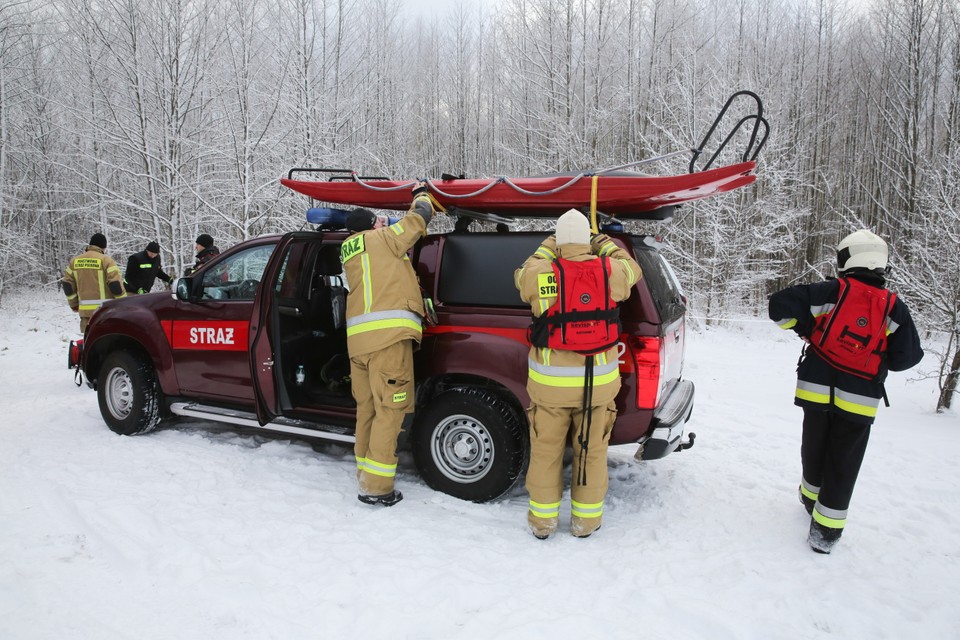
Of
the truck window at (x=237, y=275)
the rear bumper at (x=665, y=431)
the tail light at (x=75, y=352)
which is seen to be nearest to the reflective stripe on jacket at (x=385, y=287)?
the truck window at (x=237, y=275)

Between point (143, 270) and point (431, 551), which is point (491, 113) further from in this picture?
point (431, 551)

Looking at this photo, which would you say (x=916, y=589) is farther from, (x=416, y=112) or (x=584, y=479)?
(x=416, y=112)

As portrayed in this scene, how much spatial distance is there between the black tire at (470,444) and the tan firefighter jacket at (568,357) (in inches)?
17.0

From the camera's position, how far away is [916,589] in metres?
2.83

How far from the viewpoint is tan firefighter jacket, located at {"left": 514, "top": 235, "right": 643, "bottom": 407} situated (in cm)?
316

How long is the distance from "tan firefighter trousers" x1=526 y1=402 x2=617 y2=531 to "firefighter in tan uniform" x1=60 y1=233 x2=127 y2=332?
663 cm

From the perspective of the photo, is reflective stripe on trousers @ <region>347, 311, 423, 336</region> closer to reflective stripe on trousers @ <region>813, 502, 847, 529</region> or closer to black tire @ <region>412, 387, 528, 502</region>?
black tire @ <region>412, 387, 528, 502</region>

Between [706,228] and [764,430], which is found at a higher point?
[706,228]

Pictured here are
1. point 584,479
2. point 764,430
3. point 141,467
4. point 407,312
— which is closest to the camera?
point 584,479

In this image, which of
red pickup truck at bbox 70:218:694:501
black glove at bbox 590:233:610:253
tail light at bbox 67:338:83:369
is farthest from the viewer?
tail light at bbox 67:338:83:369

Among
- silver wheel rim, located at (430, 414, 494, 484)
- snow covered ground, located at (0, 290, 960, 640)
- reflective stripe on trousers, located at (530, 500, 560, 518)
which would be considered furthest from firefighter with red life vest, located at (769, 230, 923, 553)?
silver wheel rim, located at (430, 414, 494, 484)

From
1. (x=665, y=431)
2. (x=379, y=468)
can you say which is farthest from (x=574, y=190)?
(x=379, y=468)

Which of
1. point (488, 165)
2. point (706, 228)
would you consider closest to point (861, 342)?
point (706, 228)

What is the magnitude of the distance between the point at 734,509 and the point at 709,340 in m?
9.15
